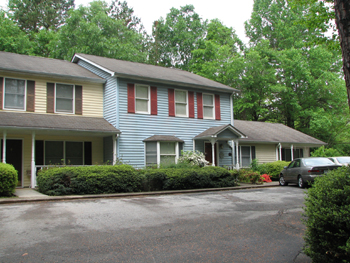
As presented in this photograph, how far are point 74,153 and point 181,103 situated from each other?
6545 mm

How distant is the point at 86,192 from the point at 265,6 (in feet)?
115

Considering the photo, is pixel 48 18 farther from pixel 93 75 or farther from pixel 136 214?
pixel 136 214

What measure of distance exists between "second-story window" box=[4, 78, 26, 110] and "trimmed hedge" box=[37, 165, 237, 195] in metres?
4.05

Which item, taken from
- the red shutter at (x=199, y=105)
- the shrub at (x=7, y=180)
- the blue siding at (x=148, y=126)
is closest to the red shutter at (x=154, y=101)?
the blue siding at (x=148, y=126)

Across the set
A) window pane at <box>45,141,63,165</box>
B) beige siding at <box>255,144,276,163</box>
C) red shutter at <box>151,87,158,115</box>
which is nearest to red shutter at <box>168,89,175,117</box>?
red shutter at <box>151,87,158,115</box>

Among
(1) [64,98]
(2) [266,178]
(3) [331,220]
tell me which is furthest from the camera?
(2) [266,178]

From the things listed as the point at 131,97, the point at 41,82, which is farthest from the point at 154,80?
the point at 41,82

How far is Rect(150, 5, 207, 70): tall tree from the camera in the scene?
42.5 meters

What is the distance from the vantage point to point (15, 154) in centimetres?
1530

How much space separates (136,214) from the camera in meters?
8.42

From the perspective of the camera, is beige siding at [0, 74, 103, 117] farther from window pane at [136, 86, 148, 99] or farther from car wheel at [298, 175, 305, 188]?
car wheel at [298, 175, 305, 188]

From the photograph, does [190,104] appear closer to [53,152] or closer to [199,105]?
[199,105]

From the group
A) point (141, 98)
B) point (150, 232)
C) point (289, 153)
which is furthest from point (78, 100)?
point (289, 153)

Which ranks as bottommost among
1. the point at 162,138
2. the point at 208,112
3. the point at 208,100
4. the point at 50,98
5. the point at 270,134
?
the point at 162,138
